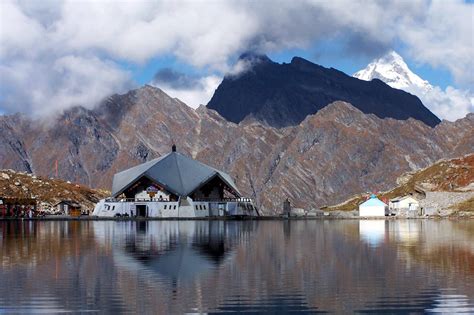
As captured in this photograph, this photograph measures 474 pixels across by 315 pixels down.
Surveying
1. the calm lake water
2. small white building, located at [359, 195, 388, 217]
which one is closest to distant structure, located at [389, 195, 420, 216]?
small white building, located at [359, 195, 388, 217]

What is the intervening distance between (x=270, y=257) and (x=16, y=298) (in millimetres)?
18867

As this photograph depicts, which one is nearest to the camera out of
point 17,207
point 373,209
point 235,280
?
point 235,280

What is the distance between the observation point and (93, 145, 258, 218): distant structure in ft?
443

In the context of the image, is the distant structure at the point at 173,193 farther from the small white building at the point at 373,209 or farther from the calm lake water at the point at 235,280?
the calm lake water at the point at 235,280

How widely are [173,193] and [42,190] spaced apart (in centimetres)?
4539

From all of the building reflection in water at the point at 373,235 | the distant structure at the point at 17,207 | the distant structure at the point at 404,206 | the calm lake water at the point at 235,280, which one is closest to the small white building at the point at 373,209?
the distant structure at the point at 404,206

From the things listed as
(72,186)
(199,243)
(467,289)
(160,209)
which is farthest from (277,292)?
(72,186)

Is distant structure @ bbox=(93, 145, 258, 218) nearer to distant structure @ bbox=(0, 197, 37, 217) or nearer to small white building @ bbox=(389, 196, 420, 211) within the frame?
distant structure @ bbox=(0, 197, 37, 217)

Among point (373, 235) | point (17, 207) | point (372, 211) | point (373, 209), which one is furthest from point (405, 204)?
point (373, 235)

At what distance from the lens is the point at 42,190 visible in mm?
173000

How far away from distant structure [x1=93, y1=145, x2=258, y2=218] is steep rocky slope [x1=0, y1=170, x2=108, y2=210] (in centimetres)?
2166

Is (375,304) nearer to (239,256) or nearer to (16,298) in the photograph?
(16,298)

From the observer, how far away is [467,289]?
30.0 metres

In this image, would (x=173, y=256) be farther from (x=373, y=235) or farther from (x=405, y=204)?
(x=405, y=204)
